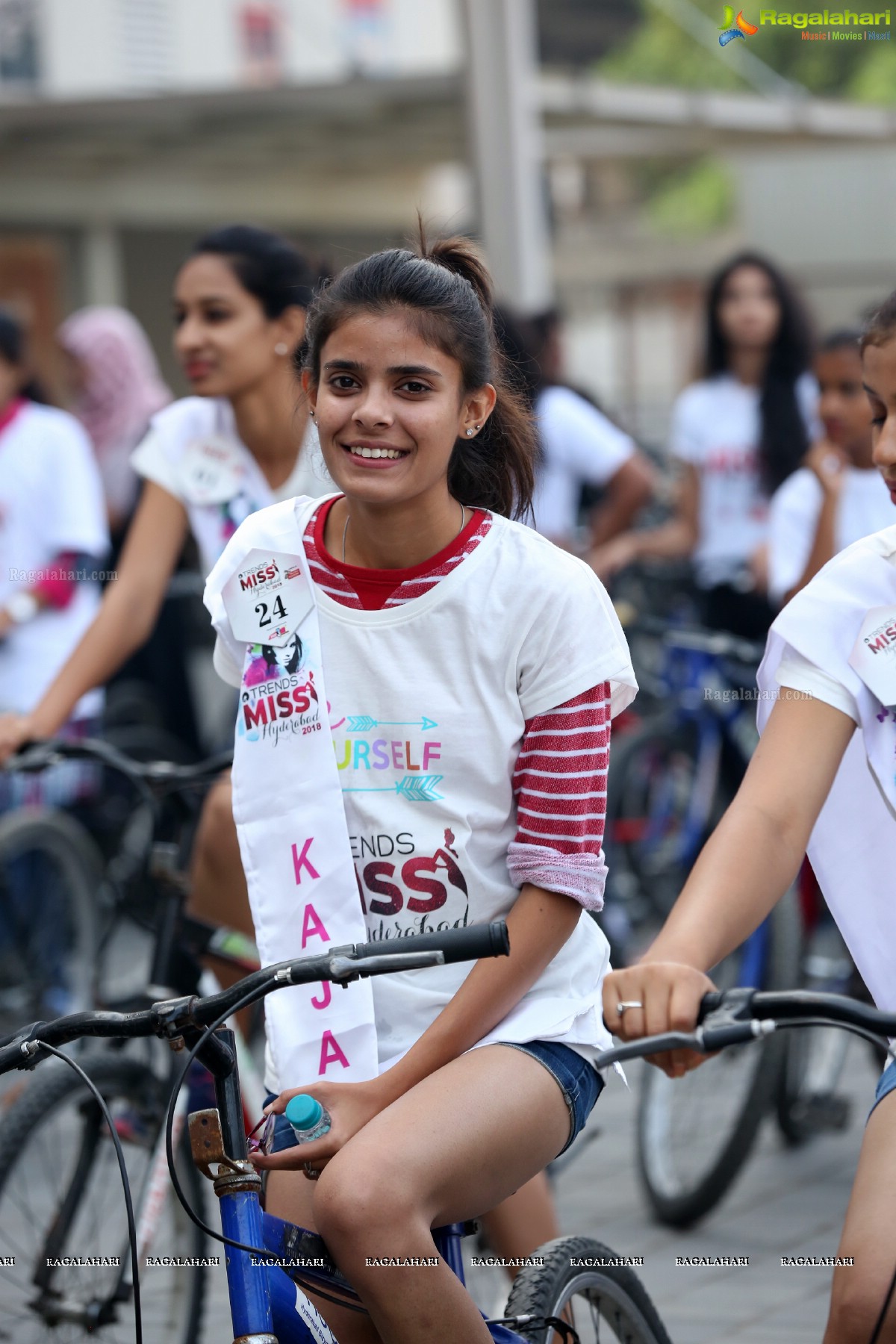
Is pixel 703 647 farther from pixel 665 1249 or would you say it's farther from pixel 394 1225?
pixel 394 1225

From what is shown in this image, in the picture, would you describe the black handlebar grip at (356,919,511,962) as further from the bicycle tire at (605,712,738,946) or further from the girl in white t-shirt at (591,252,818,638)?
the girl in white t-shirt at (591,252,818,638)

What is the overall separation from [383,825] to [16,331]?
4.15 metres

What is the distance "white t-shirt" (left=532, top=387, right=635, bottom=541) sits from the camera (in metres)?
6.58

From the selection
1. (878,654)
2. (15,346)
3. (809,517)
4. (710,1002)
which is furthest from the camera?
(15,346)

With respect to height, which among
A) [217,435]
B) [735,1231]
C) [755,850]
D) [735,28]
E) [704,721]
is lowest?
[735,1231]

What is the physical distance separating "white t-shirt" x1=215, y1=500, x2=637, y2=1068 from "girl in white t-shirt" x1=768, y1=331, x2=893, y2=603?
2.60 meters

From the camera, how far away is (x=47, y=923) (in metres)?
5.86

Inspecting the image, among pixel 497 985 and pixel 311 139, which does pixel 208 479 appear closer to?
pixel 497 985

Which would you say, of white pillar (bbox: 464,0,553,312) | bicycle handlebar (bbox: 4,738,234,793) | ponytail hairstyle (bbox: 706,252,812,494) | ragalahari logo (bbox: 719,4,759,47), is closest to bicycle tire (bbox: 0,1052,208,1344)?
bicycle handlebar (bbox: 4,738,234,793)

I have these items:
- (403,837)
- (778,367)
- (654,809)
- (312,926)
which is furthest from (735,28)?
(312,926)

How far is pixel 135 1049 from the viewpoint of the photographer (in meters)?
3.44

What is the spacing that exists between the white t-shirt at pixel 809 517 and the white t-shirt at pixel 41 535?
2138 mm

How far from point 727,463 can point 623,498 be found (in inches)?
15.9

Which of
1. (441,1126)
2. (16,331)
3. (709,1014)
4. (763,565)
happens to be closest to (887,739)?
(709,1014)
